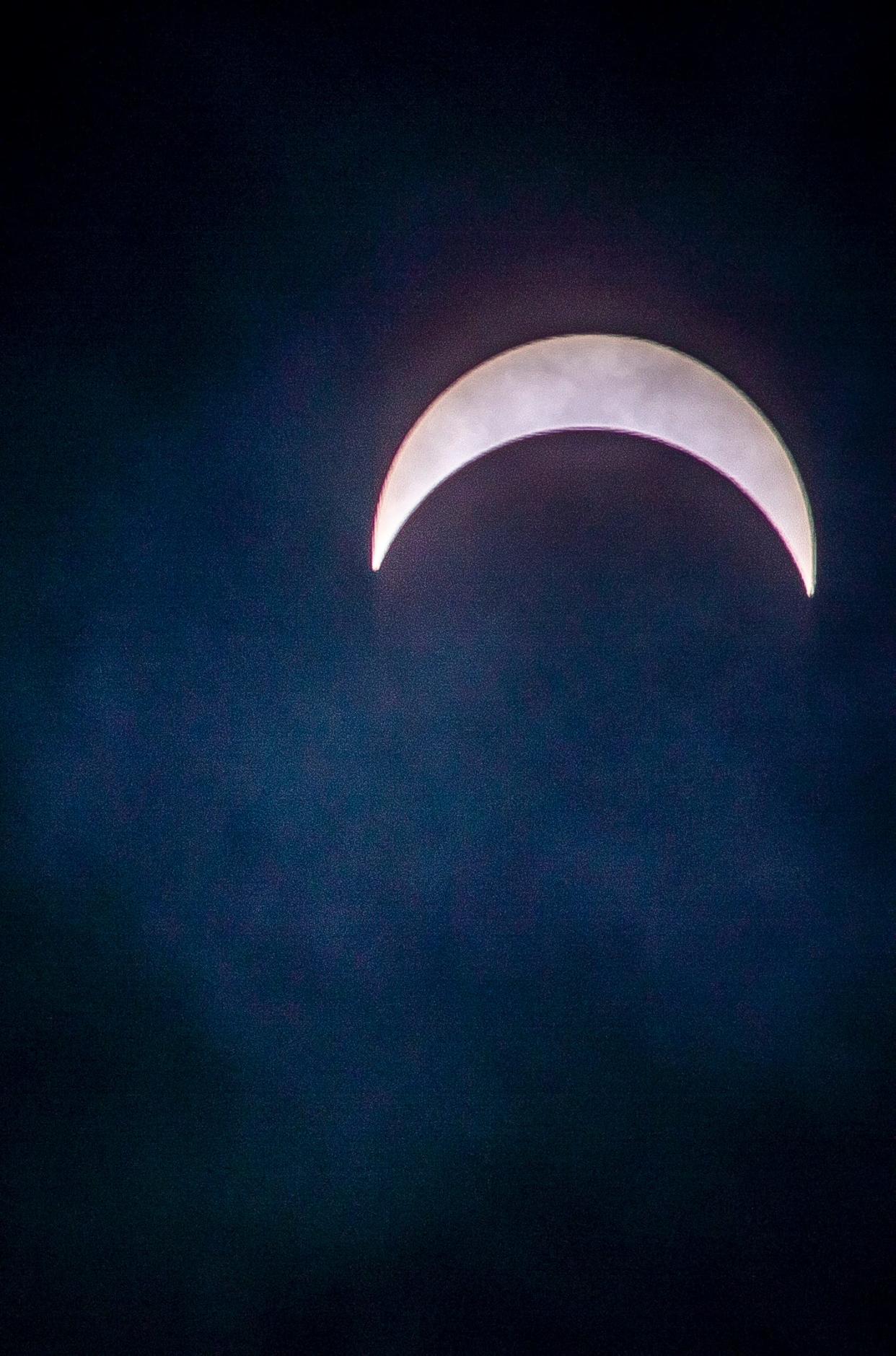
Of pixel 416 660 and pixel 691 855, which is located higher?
pixel 416 660

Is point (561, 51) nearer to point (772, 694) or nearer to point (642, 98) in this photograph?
point (642, 98)

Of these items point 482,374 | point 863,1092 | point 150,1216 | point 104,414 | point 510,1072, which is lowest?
point 150,1216

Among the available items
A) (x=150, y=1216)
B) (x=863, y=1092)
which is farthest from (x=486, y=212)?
(x=150, y=1216)

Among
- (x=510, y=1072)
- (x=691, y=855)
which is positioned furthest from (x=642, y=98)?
(x=510, y=1072)

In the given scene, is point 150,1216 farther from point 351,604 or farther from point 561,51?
point 561,51

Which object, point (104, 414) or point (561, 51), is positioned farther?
point (104, 414)

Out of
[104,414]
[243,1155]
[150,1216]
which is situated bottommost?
[150,1216]
